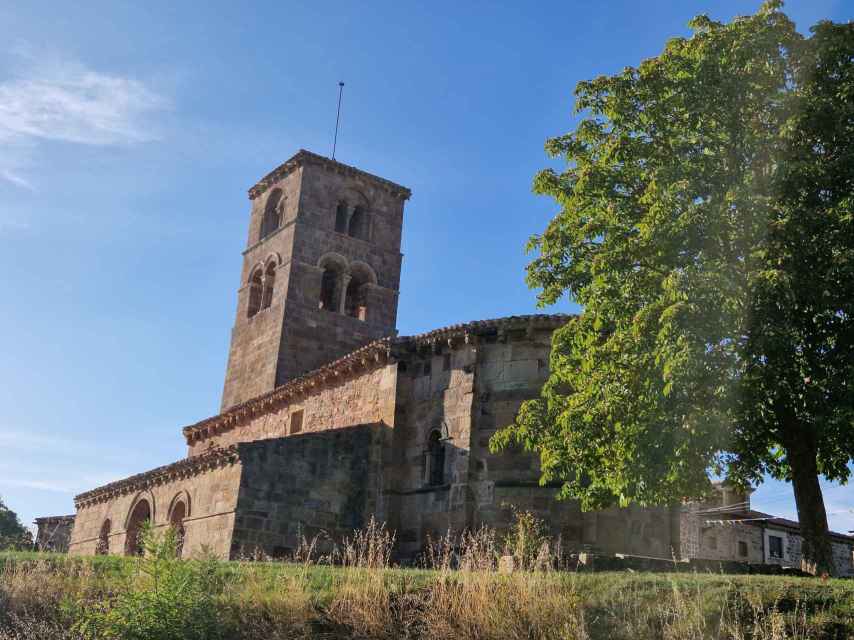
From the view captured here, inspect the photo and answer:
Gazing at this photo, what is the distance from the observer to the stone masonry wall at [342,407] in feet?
73.2

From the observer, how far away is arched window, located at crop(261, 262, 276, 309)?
33.6 m

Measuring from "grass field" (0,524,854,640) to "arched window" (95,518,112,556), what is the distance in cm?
1567

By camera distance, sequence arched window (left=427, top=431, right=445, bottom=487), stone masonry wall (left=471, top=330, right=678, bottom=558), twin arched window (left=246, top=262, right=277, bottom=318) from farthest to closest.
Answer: twin arched window (left=246, top=262, right=277, bottom=318), arched window (left=427, top=431, right=445, bottom=487), stone masonry wall (left=471, top=330, right=678, bottom=558)


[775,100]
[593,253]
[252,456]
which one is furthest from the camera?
[252,456]

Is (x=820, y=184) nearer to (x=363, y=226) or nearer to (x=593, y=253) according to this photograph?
(x=593, y=253)

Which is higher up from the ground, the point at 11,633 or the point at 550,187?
the point at 550,187

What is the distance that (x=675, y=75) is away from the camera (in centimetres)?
1499

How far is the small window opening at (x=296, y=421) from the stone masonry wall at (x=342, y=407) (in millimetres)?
68

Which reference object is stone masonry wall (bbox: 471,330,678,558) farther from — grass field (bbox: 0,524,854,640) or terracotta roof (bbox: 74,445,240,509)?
grass field (bbox: 0,524,854,640)

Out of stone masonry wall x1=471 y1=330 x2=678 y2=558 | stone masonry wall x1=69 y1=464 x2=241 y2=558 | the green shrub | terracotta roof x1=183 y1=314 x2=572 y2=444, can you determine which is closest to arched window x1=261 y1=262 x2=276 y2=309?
terracotta roof x1=183 y1=314 x2=572 y2=444

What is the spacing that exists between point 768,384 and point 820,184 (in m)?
3.08

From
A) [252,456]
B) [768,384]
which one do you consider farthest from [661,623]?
[252,456]

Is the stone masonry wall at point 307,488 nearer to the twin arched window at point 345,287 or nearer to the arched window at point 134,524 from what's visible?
the arched window at point 134,524

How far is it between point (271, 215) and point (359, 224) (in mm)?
3514
